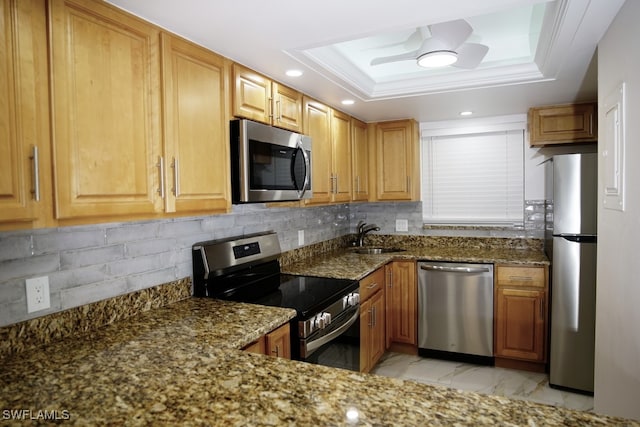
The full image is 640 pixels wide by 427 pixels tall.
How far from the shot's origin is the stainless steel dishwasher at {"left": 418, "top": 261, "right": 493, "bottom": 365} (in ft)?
11.1

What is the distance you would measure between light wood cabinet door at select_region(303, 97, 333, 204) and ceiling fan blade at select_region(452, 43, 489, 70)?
40.6 inches

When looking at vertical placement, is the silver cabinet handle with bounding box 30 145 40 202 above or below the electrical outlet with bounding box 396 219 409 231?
above

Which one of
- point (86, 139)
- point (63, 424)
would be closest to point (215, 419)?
point (63, 424)

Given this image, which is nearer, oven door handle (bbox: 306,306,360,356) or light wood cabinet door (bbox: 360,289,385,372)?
oven door handle (bbox: 306,306,360,356)

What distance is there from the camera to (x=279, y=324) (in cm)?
184

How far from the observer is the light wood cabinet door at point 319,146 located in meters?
2.90

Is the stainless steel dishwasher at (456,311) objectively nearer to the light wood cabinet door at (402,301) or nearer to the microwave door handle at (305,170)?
the light wood cabinet door at (402,301)

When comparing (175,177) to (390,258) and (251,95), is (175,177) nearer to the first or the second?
(251,95)

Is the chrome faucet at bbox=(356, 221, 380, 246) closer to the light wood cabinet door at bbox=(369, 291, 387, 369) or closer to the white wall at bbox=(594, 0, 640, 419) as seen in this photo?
the light wood cabinet door at bbox=(369, 291, 387, 369)

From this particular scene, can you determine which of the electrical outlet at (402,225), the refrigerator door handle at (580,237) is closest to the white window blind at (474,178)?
the electrical outlet at (402,225)

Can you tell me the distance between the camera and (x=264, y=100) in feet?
7.75

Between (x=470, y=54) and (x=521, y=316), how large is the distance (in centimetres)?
215

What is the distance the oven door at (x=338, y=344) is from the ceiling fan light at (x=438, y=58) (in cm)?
149

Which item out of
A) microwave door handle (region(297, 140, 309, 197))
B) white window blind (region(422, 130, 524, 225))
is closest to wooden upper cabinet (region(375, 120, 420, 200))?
white window blind (region(422, 130, 524, 225))
